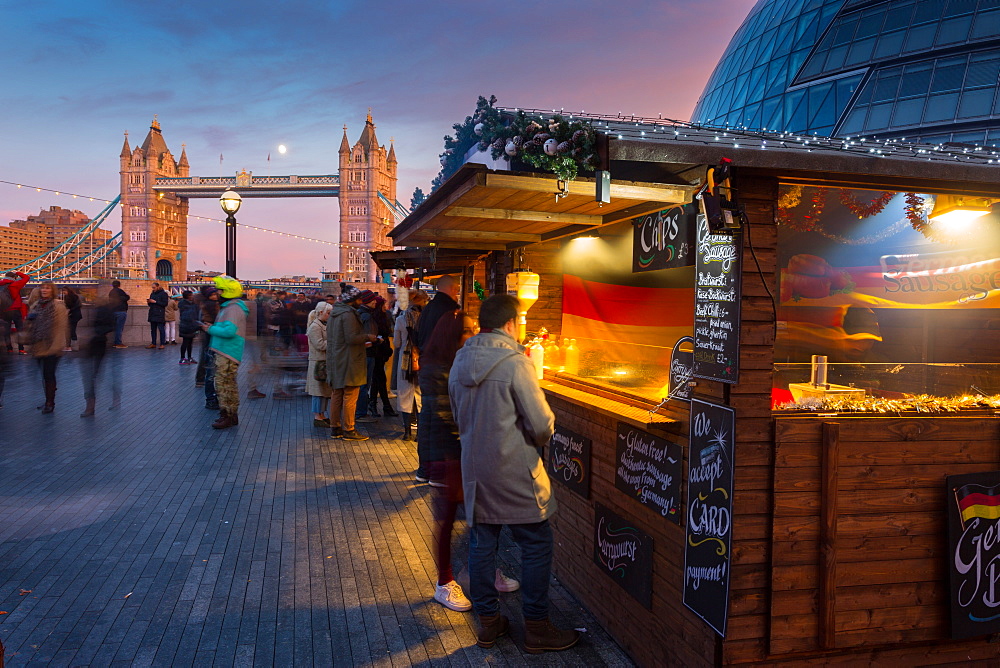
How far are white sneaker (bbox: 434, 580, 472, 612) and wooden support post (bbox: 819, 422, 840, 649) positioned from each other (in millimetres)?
2114

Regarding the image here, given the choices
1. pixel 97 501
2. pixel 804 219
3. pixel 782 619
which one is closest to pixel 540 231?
pixel 804 219

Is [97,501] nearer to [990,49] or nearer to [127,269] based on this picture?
[990,49]

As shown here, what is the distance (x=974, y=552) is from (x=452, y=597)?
2.97 m

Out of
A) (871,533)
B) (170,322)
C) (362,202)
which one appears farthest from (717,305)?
(362,202)

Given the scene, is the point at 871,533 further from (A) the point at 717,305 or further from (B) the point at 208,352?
(B) the point at 208,352

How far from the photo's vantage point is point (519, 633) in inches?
151

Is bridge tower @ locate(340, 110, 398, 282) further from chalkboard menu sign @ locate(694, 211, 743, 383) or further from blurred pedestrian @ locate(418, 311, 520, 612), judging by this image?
chalkboard menu sign @ locate(694, 211, 743, 383)

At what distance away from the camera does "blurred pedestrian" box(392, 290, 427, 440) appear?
8445mm

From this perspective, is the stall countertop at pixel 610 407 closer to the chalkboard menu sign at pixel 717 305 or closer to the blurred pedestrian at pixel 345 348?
the chalkboard menu sign at pixel 717 305

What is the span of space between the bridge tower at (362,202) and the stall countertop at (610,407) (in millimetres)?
95202

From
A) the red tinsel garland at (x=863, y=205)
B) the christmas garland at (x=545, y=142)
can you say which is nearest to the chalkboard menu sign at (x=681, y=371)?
the christmas garland at (x=545, y=142)

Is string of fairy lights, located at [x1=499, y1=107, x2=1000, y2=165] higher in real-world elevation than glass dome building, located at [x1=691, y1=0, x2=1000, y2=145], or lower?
lower

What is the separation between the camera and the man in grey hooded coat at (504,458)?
3402mm

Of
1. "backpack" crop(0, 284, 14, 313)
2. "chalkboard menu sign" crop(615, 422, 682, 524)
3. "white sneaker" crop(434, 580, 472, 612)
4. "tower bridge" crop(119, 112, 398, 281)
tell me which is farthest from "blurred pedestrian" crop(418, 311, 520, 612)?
"tower bridge" crop(119, 112, 398, 281)
